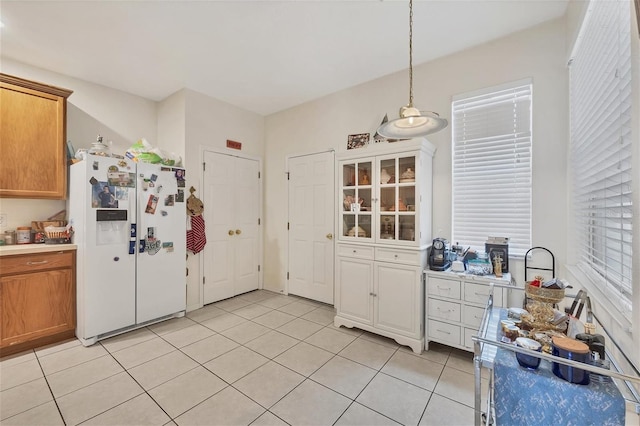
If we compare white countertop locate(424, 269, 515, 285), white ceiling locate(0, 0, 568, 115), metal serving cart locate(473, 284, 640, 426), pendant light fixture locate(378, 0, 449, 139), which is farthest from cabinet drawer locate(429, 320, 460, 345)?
white ceiling locate(0, 0, 568, 115)

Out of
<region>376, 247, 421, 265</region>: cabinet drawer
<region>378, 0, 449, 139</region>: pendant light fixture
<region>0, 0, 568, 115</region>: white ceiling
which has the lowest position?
<region>376, 247, 421, 265</region>: cabinet drawer

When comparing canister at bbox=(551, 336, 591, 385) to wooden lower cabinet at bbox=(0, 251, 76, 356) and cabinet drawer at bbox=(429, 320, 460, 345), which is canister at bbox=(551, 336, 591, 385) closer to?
cabinet drawer at bbox=(429, 320, 460, 345)

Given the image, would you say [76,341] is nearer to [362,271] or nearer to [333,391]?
[333,391]

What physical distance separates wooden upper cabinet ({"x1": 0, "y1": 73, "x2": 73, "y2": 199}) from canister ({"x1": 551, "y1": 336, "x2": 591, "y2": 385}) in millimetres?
4032

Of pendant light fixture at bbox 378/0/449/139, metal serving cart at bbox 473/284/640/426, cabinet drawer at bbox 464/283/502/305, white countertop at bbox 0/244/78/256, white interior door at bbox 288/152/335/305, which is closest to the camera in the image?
metal serving cart at bbox 473/284/640/426

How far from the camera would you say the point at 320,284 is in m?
3.75

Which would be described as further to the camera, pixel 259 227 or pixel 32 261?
pixel 259 227

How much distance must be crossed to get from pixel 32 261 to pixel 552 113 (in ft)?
15.7

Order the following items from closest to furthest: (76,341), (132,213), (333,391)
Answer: (333,391) → (76,341) → (132,213)

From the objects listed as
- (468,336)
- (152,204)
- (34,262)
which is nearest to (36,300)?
(34,262)

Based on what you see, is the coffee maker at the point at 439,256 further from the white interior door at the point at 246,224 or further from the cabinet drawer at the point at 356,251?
the white interior door at the point at 246,224

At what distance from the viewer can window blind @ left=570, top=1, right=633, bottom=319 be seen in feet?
3.99

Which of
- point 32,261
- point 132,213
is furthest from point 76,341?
point 132,213

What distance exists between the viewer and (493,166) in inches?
100
